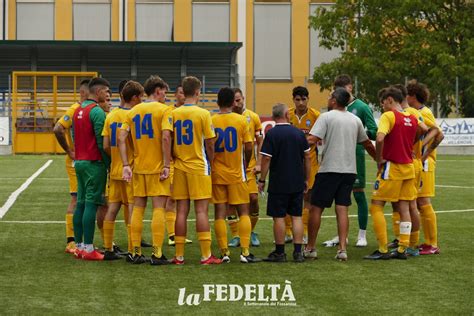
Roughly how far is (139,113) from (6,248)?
8.71 feet

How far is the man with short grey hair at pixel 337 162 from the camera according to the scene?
12.4 meters

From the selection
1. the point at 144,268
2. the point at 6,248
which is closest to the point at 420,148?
the point at 144,268

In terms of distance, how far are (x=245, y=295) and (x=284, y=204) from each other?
8.10ft

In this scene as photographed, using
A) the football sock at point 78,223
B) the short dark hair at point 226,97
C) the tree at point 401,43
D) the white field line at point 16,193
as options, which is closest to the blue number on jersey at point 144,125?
the short dark hair at point 226,97

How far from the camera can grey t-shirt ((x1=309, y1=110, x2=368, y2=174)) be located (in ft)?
40.7

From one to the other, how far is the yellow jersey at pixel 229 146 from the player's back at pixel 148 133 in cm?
67

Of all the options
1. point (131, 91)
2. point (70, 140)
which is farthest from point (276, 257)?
point (70, 140)

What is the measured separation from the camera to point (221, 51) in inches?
2007

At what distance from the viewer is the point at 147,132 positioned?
1198cm

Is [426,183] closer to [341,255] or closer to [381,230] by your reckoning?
[381,230]

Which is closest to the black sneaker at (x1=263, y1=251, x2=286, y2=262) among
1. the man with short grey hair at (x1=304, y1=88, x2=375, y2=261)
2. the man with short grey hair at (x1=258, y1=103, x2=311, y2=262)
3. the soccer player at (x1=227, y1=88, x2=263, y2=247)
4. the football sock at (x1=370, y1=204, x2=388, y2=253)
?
the man with short grey hair at (x1=258, y1=103, x2=311, y2=262)

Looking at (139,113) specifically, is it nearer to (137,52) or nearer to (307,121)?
(307,121)

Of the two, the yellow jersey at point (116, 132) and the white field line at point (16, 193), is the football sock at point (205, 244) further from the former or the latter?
the white field line at point (16, 193)

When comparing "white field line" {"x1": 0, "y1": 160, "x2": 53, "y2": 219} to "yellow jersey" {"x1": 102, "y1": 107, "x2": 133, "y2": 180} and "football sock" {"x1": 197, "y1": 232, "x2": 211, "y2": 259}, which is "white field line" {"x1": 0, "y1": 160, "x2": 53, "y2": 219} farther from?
"football sock" {"x1": 197, "y1": 232, "x2": 211, "y2": 259}
